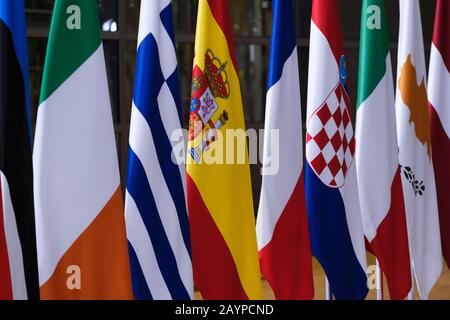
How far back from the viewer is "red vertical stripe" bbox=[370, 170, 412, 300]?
11.3 ft

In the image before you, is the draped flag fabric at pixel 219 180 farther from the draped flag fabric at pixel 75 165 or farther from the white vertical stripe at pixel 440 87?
the white vertical stripe at pixel 440 87

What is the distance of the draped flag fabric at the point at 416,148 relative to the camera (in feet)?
11.8

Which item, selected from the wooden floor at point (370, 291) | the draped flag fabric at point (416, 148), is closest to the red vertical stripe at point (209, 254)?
the draped flag fabric at point (416, 148)

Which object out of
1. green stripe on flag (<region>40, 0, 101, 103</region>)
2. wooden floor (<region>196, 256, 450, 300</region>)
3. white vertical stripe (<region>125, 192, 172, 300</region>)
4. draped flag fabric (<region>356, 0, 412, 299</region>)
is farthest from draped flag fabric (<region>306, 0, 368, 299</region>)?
wooden floor (<region>196, 256, 450, 300</region>)

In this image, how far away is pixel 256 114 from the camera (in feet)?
24.6

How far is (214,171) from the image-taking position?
3.09 m

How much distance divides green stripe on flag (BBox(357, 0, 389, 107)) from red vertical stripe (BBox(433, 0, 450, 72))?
1.61 feet

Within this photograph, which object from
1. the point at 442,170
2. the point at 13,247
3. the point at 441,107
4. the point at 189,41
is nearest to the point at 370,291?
the point at 442,170

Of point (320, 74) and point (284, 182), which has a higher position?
point (320, 74)

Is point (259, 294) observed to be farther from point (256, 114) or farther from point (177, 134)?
point (256, 114)

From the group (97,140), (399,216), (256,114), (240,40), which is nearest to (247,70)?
(256,114)

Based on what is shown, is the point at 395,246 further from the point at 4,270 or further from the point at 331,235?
the point at 4,270

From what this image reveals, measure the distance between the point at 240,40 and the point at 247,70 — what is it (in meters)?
1.19

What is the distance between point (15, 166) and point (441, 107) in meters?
2.30
